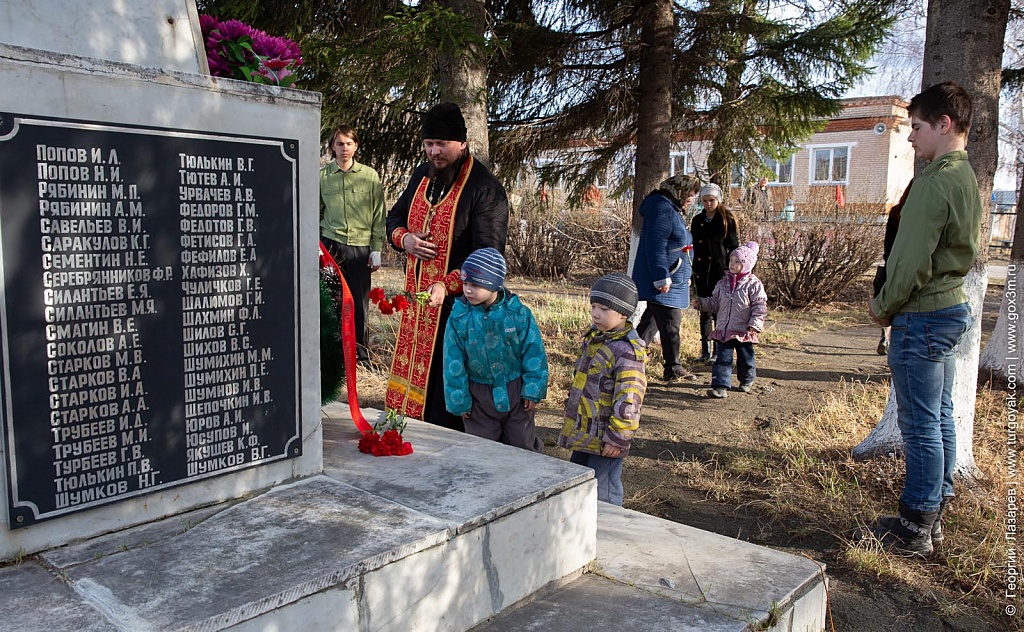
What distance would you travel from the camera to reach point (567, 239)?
554 inches

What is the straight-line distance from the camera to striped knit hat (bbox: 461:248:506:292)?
3.42 m

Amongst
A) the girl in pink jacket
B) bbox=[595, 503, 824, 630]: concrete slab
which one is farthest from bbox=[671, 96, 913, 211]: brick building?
bbox=[595, 503, 824, 630]: concrete slab

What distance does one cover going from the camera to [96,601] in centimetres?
182

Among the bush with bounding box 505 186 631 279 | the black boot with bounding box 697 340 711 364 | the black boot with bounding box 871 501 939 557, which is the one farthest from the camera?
the bush with bounding box 505 186 631 279

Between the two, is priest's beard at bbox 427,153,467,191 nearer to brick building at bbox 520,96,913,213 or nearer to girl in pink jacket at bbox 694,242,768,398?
girl in pink jacket at bbox 694,242,768,398

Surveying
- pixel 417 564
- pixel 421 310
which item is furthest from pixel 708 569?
pixel 421 310

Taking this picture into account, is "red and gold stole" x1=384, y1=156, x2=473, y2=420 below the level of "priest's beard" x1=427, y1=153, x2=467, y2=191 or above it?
below

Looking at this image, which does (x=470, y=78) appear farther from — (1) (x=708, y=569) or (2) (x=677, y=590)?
(2) (x=677, y=590)

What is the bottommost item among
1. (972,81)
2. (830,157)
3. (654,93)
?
(972,81)

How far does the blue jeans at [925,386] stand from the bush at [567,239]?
1058 centimetres

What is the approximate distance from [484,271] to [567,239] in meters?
10.8

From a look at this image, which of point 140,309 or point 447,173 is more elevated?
point 447,173

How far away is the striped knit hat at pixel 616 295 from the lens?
3.33m

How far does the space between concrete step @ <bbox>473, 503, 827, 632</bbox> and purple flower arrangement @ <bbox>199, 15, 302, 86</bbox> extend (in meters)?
1.86
